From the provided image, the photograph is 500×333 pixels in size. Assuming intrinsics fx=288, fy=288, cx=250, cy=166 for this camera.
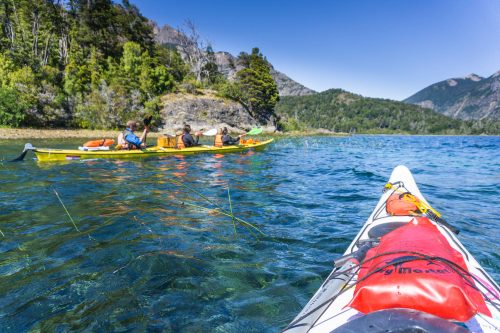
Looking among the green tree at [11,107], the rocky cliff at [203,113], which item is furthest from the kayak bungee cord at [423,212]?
the rocky cliff at [203,113]

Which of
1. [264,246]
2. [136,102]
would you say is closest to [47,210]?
[264,246]

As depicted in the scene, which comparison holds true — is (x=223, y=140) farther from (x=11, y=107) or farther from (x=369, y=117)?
(x=369, y=117)

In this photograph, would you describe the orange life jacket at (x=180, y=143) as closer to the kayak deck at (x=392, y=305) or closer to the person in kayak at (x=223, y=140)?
the person in kayak at (x=223, y=140)

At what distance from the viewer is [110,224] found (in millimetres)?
4723

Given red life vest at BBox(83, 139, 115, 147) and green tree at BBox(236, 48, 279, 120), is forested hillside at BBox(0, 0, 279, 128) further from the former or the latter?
red life vest at BBox(83, 139, 115, 147)

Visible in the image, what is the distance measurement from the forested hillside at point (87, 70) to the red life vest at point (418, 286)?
33746 mm

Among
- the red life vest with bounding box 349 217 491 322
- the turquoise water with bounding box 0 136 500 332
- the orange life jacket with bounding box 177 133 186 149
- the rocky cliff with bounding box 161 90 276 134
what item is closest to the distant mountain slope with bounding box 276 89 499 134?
the rocky cliff with bounding box 161 90 276 134

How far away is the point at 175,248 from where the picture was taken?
3.91 metres

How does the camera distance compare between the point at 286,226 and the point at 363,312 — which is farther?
the point at 286,226

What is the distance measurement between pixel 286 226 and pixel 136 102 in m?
38.2

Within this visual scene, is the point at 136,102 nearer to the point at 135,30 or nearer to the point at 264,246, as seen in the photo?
the point at 135,30

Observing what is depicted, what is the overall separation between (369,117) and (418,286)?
165 m

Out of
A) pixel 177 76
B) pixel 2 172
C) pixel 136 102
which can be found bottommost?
pixel 2 172

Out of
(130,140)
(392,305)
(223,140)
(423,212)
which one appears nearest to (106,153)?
(130,140)
